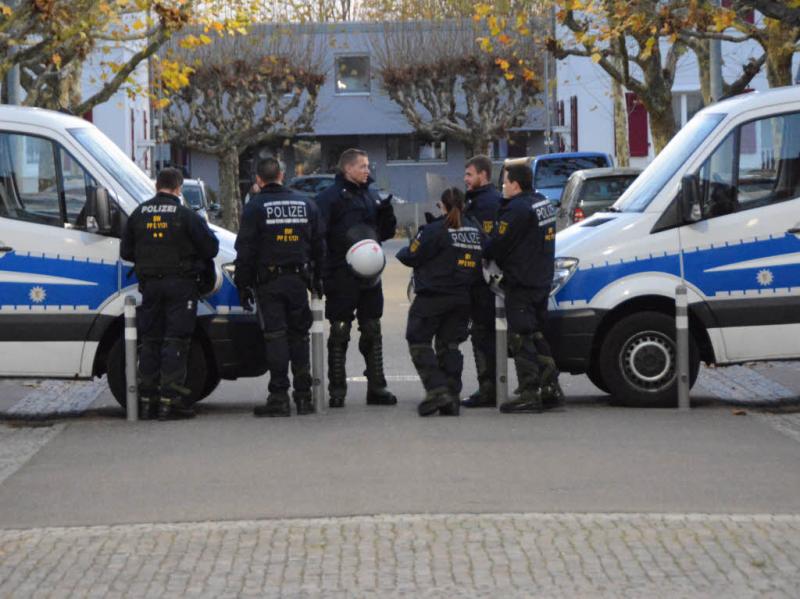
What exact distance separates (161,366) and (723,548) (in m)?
5.66

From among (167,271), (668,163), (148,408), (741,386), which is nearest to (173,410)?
(148,408)

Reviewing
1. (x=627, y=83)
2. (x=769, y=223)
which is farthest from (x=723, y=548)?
(x=627, y=83)

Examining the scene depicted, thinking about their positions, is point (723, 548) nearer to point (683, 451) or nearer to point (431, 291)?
point (683, 451)

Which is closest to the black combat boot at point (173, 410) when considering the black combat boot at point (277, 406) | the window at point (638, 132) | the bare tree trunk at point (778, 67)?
the black combat boot at point (277, 406)

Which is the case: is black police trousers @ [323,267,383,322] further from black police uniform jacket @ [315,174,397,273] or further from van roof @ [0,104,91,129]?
van roof @ [0,104,91,129]

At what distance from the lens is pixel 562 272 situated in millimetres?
12664

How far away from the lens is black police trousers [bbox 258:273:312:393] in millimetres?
12258

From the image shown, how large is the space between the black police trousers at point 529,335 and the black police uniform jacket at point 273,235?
1496 mm

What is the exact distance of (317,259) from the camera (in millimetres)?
12398

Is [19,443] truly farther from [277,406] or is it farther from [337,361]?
[337,361]

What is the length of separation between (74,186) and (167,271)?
99 cm

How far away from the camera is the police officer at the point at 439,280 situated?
1219 cm

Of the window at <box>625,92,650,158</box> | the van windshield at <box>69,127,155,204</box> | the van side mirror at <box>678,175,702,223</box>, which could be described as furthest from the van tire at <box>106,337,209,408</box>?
the window at <box>625,92,650,158</box>

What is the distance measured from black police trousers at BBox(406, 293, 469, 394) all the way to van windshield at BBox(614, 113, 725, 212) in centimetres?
159
